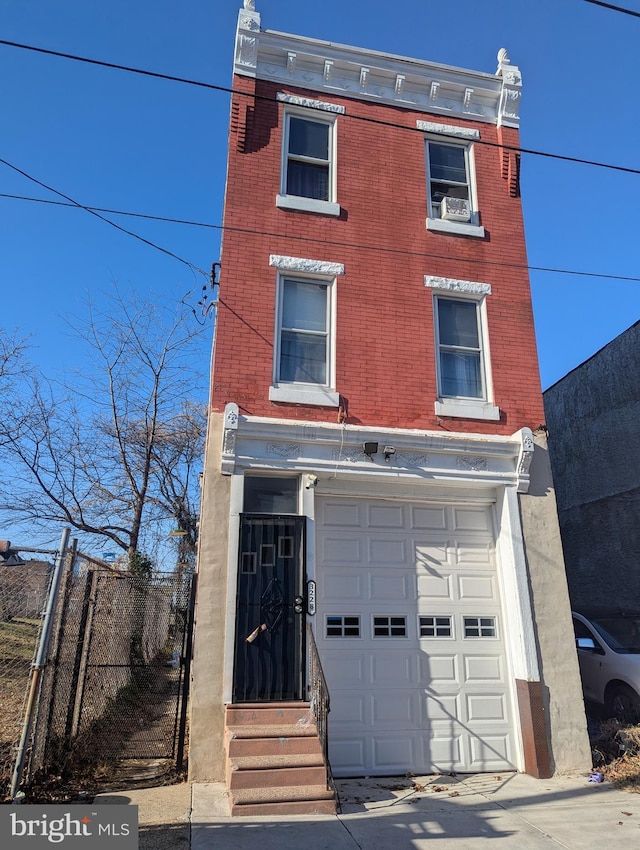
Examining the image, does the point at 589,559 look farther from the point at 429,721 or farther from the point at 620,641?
the point at 429,721

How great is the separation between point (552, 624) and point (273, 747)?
4.04 m

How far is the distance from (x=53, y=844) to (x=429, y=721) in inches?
186

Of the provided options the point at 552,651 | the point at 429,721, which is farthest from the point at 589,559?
the point at 429,721

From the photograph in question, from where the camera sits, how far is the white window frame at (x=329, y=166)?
9125 millimetres

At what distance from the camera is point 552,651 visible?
7.69m

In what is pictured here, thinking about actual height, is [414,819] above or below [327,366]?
below

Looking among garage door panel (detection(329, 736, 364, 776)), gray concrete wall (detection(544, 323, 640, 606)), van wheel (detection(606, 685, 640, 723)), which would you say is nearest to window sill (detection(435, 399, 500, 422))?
garage door panel (detection(329, 736, 364, 776))

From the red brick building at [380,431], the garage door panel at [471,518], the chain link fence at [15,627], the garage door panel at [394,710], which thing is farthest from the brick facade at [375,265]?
the garage door panel at [394,710]

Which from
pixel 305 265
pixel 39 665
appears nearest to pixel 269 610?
pixel 39 665

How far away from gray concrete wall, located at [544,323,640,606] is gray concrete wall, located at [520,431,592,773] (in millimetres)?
6248

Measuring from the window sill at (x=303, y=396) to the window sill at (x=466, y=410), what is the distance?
1.57 metres

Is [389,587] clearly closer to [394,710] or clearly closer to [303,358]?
[394,710]

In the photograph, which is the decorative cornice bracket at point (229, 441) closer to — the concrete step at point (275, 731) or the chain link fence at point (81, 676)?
the chain link fence at point (81, 676)

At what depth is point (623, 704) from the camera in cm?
893
